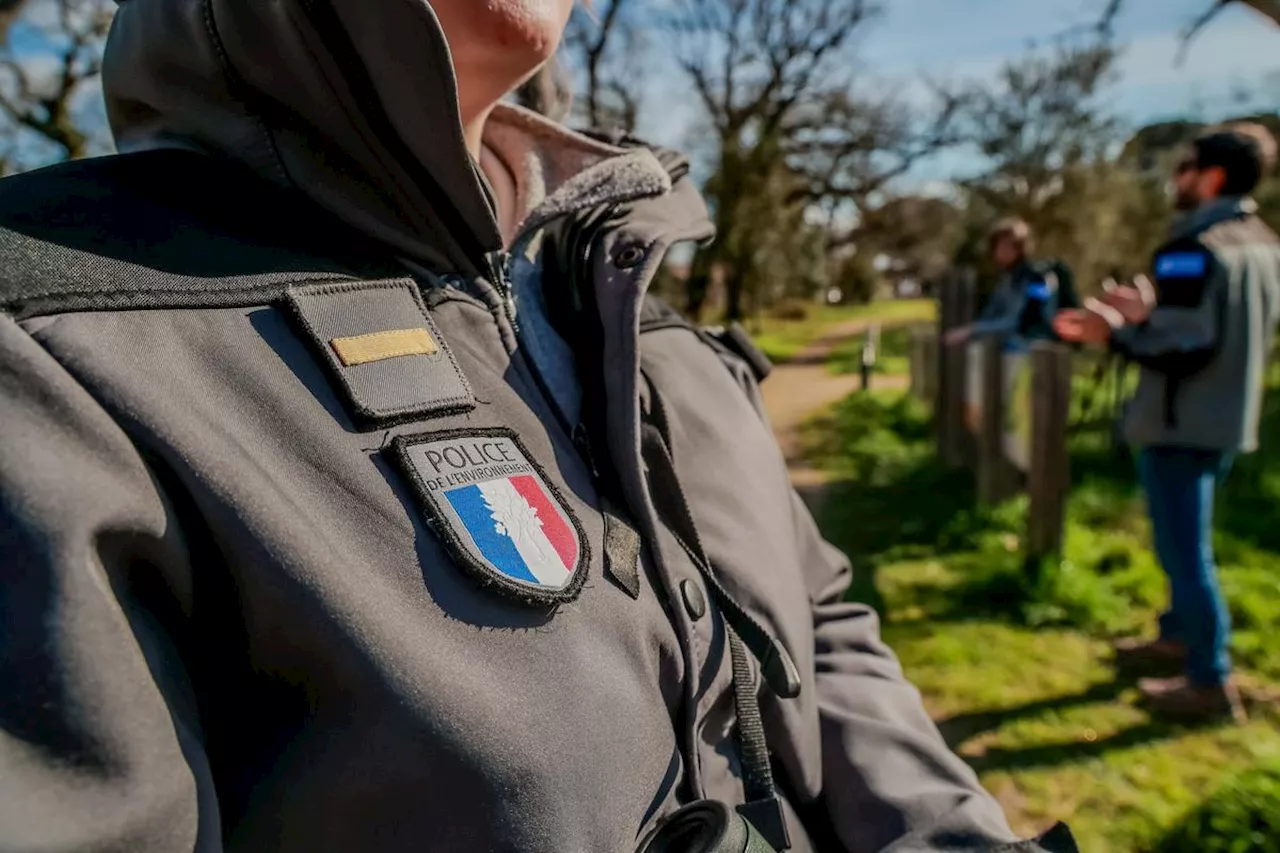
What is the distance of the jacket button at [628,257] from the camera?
1.27 m

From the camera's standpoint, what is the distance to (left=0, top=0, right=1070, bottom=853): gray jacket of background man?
699 mm

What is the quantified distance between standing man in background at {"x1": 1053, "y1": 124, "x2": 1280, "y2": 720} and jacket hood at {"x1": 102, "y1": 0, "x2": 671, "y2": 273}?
11.7ft

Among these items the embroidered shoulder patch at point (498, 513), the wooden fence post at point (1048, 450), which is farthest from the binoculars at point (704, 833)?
the wooden fence post at point (1048, 450)

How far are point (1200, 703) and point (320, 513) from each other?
3943 mm

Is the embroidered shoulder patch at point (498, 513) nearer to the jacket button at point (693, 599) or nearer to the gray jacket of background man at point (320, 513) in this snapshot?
the gray jacket of background man at point (320, 513)

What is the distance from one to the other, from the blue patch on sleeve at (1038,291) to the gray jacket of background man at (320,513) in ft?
19.6

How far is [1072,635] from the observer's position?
4453mm

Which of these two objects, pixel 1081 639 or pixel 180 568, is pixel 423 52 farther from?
pixel 1081 639

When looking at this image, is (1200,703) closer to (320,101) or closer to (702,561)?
(702,561)

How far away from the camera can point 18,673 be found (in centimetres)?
66

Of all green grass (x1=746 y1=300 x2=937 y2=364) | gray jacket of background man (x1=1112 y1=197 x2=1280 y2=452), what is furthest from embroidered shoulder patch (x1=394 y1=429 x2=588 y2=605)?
green grass (x1=746 y1=300 x2=937 y2=364)

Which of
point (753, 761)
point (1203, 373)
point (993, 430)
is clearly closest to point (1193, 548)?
point (1203, 373)

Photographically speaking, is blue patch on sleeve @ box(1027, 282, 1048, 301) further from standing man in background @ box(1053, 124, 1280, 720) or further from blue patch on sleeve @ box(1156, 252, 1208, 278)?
blue patch on sleeve @ box(1156, 252, 1208, 278)

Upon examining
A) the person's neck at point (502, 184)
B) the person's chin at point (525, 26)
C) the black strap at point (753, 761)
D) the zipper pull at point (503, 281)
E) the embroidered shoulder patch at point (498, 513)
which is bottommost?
the black strap at point (753, 761)
